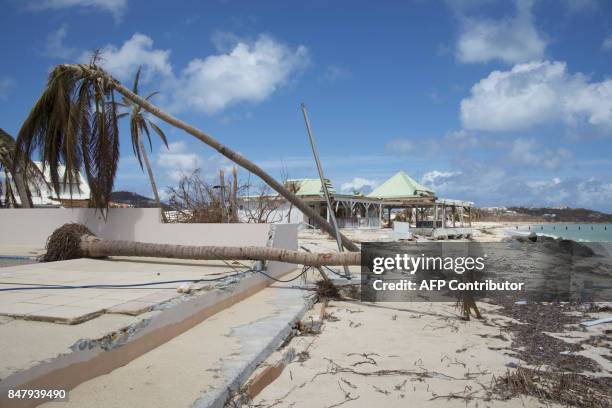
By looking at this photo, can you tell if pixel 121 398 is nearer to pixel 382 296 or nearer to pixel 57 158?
pixel 382 296

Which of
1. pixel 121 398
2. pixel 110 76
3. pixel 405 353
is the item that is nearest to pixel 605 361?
pixel 405 353

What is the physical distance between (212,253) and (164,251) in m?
1.13

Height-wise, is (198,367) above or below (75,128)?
below

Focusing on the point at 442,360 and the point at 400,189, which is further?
the point at 400,189

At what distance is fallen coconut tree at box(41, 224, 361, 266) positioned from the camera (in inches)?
301

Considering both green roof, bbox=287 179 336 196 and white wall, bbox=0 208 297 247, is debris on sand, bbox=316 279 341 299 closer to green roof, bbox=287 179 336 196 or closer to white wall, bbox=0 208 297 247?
white wall, bbox=0 208 297 247

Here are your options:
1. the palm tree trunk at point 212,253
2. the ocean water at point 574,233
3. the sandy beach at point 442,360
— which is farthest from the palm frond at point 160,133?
the ocean water at point 574,233

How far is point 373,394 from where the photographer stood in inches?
159

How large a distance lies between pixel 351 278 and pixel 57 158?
7139 mm

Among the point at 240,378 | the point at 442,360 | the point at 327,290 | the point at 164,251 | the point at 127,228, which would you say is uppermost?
the point at 127,228

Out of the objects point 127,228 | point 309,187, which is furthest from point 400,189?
point 127,228

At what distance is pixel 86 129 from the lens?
31.9ft

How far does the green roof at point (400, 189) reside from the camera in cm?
2983

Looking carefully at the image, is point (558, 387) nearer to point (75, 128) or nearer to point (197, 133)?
point (197, 133)
